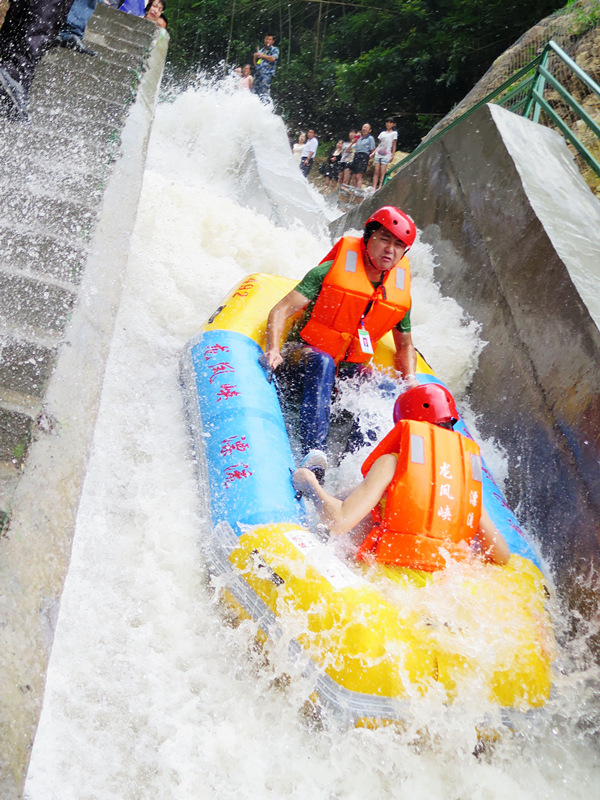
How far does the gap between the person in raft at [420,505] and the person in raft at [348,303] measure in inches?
36.1

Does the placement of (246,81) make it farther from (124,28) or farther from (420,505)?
(420,505)

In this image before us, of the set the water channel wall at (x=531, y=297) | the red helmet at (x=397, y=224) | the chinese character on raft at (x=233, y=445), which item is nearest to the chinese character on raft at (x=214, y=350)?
the chinese character on raft at (x=233, y=445)

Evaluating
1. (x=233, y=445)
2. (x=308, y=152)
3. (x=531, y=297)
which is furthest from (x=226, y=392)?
(x=308, y=152)

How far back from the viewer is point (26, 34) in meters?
3.64

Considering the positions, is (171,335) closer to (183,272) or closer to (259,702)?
(183,272)

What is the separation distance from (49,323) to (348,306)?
1.64 m

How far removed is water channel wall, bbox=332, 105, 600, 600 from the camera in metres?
3.21

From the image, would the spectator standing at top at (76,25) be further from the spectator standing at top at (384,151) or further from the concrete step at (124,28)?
the spectator standing at top at (384,151)

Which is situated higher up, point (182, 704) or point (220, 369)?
point (220, 369)

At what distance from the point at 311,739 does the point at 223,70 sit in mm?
22959

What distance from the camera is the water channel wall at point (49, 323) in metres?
1.69

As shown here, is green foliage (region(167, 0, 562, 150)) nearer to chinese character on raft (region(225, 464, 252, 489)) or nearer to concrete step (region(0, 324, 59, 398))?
chinese character on raft (region(225, 464, 252, 489))

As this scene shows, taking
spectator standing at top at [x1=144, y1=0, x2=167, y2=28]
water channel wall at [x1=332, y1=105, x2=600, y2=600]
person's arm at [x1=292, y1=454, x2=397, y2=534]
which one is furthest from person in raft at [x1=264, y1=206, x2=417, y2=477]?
spectator standing at top at [x1=144, y1=0, x2=167, y2=28]

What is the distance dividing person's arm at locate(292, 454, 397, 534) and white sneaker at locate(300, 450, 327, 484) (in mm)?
246
